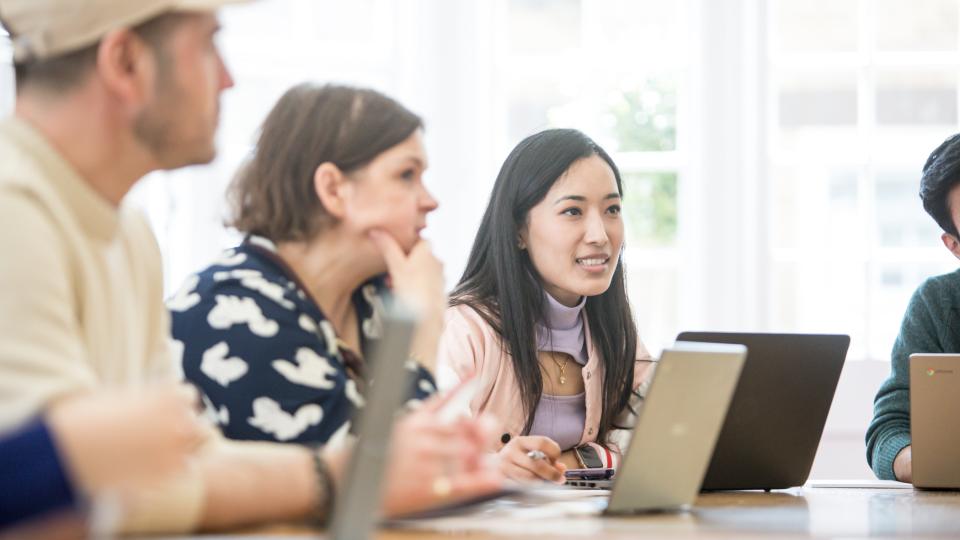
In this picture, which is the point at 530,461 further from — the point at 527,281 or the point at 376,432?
the point at 376,432

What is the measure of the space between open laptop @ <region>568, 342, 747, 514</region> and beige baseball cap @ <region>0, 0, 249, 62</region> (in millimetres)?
777

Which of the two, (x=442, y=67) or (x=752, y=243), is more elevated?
(x=442, y=67)

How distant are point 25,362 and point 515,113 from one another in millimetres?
3208

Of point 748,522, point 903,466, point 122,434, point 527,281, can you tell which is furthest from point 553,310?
point 122,434

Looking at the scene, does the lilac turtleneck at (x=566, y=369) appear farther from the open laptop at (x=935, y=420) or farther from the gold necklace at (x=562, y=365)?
the open laptop at (x=935, y=420)

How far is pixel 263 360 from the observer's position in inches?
64.6

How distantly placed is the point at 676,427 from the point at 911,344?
3.86 feet

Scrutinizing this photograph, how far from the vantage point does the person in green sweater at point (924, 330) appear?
8.16 ft

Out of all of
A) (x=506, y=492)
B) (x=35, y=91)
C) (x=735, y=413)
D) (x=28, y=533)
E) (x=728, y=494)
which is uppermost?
(x=35, y=91)

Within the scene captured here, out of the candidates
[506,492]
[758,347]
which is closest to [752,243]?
[758,347]

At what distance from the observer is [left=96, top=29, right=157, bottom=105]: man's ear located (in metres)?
1.23

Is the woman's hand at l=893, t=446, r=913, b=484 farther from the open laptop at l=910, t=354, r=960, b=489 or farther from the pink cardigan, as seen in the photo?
the pink cardigan

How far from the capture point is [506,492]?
1328 millimetres

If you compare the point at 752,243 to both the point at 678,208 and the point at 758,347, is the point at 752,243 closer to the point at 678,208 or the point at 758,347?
the point at 678,208
